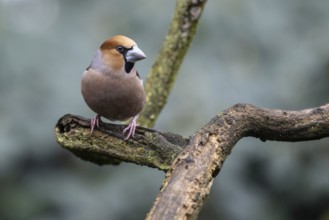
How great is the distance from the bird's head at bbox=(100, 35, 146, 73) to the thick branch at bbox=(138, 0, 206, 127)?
774mm

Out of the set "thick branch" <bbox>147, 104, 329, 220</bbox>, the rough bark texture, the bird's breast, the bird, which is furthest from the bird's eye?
"thick branch" <bbox>147, 104, 329, 220</bbox>

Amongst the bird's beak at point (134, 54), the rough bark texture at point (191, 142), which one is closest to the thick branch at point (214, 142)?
the rough bark texture at point (191, 142)

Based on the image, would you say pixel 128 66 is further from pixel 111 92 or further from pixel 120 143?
pixel 120 143

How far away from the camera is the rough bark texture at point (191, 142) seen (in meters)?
2.01

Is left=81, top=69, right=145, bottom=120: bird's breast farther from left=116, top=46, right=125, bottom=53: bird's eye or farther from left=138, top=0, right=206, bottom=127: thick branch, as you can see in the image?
left=138, top=0, right=206, bottom=127: thick branch

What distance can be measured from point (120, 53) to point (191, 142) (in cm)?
89

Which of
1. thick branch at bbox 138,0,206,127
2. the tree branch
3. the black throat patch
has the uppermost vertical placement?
thick branch at bbox 138,0,206,127

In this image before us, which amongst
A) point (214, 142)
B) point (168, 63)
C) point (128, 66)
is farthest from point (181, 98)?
point (214, 142)

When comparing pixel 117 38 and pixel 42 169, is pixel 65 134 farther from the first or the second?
pixel 42 169

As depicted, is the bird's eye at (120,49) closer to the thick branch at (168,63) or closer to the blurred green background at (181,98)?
the thick branch at (168,63)

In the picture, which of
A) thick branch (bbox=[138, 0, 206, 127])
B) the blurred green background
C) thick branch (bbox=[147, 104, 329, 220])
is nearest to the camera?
thick branch (bbox=[147, 104, 329, 220])

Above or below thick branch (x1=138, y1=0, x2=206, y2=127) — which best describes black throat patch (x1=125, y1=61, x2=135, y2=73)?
below

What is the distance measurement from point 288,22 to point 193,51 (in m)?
0.75

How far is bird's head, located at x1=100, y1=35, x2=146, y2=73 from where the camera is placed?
2992mm
